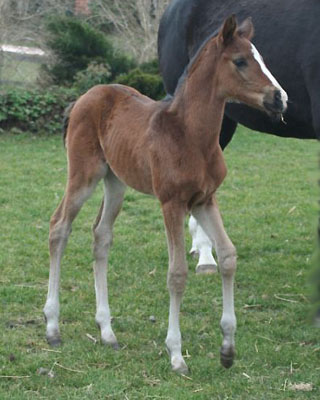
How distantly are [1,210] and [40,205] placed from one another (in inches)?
17.1

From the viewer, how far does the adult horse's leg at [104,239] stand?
4098mm

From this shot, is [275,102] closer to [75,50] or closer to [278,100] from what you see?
[278,100]

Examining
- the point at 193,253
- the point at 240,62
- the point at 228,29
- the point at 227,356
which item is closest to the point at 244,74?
the point at 240,62

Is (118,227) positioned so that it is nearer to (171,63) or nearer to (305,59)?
(171,63)

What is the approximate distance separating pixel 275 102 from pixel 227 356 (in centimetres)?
129

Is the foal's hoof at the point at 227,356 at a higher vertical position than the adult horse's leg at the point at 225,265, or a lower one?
lower

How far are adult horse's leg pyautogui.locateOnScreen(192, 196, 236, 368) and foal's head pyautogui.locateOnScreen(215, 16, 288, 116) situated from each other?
62 cm

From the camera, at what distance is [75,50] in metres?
13.1

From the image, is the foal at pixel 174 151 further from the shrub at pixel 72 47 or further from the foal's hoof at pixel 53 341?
the shrub at pixel 72 47

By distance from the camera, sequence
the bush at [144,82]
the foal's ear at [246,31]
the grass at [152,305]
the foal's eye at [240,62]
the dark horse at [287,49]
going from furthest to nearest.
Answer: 1. the bush at [144,82]
2. the dark horse at [287,49]
3. the grass at [152,305]
4. the foal's ear at [246,31]
5. the foal's eye at [240,62]

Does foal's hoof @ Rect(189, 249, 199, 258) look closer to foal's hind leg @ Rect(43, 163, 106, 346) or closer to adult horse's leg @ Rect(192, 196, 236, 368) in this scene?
foal's hind leg @ Rect(43, 163, 106, 346)

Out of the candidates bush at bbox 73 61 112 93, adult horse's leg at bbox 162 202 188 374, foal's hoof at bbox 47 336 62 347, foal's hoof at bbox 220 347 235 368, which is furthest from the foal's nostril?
bush at bbox 73 61 112 93

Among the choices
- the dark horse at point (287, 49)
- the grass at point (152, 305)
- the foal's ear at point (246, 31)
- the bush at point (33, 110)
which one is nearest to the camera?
the foal's ear at point (246, 31)

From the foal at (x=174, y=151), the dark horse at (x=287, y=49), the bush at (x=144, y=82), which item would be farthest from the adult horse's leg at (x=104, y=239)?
the bush at (x=144, y=82)
